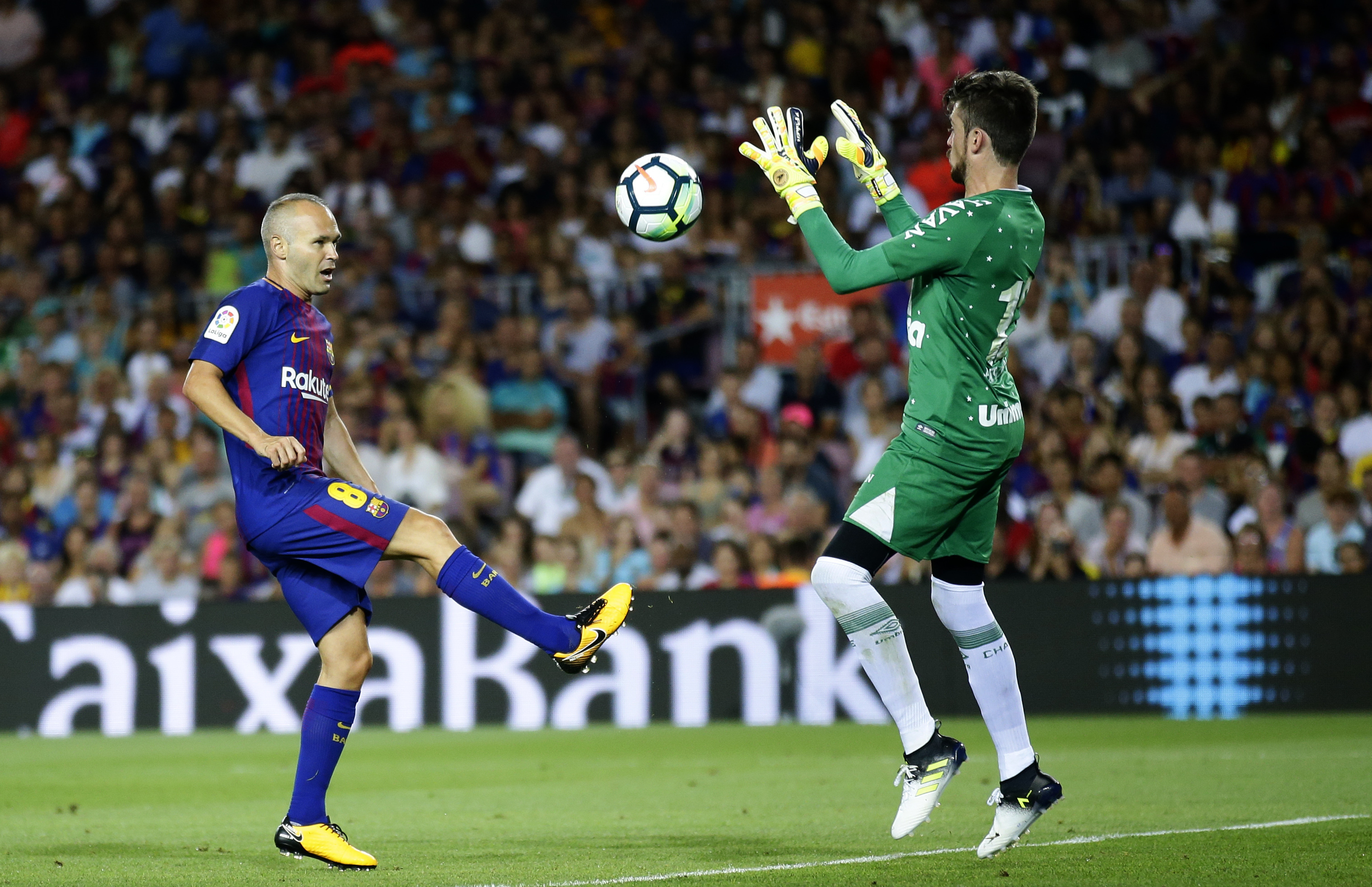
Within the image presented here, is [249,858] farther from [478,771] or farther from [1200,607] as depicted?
[1200,607]

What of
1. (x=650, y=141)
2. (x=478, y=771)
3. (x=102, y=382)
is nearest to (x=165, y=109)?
(x=102, y=382)

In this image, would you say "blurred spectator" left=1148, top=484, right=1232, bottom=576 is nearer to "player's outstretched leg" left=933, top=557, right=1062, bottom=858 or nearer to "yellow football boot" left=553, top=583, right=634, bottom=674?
"player's outstretched leg" left=933, top=557, right=1062, bottom=858

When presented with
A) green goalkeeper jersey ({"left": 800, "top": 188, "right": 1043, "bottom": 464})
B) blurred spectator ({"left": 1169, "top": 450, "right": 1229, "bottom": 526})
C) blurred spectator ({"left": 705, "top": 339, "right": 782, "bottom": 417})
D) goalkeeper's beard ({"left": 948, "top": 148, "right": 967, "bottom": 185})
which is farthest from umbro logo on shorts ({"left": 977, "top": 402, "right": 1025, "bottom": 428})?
blurred spectator ({"left": 705, "top": 339, "right": 782, "bottom": 417})

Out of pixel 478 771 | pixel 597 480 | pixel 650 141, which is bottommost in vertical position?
pixel 478 771

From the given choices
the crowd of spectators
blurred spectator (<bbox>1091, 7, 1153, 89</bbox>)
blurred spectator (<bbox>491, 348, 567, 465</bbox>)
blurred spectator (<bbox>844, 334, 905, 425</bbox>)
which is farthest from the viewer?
blurred spectator (<bbox>1091, 7, 1153, 89</bbox>)

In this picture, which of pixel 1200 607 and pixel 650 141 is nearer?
pixel 1200 607

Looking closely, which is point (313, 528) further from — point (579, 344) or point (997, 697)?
point (579, 344)

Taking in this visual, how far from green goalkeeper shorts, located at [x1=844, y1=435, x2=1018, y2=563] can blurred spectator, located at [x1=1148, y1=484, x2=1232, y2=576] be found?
6789 mm

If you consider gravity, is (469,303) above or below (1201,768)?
above

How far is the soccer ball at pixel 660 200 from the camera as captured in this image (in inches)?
269

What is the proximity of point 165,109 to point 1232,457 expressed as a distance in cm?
1198

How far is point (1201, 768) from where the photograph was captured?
8.90 meters

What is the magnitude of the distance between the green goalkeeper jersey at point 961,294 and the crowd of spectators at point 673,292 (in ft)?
21.8

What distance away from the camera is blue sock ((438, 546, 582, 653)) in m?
5.96
